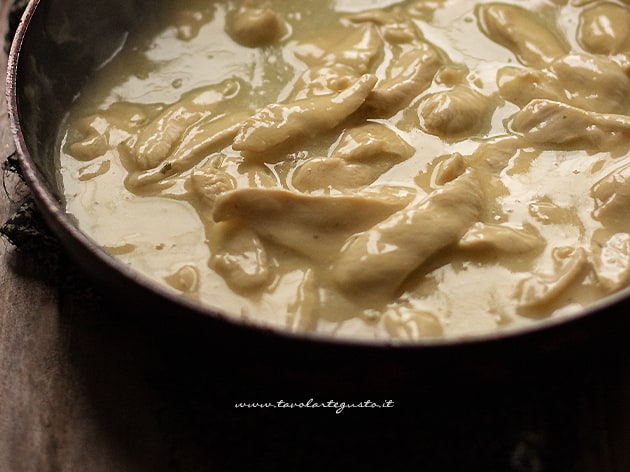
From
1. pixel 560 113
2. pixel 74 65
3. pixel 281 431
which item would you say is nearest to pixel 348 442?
pixel 281 431

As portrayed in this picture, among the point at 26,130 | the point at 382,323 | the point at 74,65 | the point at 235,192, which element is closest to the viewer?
the point at 382,323

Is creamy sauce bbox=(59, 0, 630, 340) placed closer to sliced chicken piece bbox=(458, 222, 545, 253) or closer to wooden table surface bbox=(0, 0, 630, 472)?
sliced chicken piece bbox=(458, 222, 545, 253)

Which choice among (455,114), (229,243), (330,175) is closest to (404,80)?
(455,114)

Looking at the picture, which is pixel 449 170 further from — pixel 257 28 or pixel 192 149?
pixel 257 28

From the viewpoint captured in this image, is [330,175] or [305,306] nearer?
[305,306]

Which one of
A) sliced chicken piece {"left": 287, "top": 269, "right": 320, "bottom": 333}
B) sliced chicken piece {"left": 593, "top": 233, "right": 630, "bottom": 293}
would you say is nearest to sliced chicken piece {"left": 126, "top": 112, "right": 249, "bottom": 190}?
sliced chicken piece {"left": 287, "top": 269, "right": 320, "bottom": 333}

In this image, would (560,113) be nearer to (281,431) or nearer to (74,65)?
(281,431)

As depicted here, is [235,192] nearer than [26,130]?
Yes

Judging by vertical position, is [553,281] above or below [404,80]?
below
